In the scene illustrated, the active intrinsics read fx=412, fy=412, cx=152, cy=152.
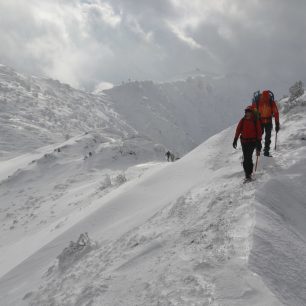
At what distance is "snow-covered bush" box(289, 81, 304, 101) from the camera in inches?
862

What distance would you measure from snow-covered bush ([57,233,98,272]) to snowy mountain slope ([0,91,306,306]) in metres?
0.13

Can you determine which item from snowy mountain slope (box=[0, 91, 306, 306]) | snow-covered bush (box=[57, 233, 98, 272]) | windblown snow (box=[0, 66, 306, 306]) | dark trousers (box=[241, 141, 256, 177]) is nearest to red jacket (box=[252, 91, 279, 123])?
windblown snow (box=[0, 66, 306, 306])

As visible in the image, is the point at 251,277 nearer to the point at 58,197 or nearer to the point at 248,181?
the point at 248,181

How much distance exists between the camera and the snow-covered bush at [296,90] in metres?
21.9

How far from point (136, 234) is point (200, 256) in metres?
2.50

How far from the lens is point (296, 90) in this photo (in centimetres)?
2228

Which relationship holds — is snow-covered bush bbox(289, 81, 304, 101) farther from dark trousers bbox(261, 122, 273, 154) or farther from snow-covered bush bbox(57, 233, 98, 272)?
snow-covered bush bbox(57, 233, 98, 272)

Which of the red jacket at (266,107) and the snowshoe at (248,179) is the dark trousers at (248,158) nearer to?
the snowshoe at (248,179)

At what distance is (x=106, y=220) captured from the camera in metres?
11.8

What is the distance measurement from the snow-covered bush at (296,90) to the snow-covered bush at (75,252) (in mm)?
15922

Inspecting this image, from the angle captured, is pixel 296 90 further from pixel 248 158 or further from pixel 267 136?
pixel 248 158

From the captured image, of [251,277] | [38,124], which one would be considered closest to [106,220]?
[251,277]

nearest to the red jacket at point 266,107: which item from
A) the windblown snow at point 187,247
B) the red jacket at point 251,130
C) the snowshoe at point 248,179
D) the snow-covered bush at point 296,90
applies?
the windblown snow at point 187,247

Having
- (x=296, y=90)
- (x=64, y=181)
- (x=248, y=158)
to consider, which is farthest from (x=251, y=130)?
(x=64, y=181)
